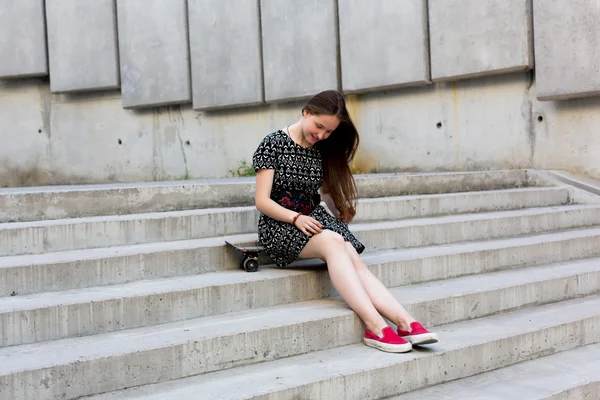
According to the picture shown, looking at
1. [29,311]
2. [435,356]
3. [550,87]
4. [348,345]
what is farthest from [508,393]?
[550,87]

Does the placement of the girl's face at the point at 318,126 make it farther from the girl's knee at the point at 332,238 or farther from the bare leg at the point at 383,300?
the bare leg at the point at 383,300

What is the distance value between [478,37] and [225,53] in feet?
9.77

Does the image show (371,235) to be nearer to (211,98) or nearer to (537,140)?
(537,140)

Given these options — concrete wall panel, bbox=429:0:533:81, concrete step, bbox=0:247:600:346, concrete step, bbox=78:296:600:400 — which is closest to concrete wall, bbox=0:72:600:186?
concrete wall panel, bbox=429:0:533:81

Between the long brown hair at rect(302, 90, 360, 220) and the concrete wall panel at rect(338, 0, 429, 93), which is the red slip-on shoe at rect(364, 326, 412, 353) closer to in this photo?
the long brown hair at rect(302, 90, 360, 220)

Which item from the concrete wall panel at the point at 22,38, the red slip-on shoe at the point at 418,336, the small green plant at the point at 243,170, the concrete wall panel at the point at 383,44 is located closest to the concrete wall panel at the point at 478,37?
the concrete wall panel at the point at 383,44

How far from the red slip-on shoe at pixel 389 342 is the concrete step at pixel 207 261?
2.24 ft

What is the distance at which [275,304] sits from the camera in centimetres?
369

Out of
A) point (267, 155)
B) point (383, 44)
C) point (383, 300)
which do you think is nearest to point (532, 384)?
point (383, 300)

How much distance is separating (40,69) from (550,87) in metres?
6.24

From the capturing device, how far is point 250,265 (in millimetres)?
3855

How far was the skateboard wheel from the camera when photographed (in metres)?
3.85

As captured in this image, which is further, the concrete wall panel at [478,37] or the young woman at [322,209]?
the concrete wall panel at [478,37]

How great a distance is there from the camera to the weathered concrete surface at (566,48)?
20.4ft
